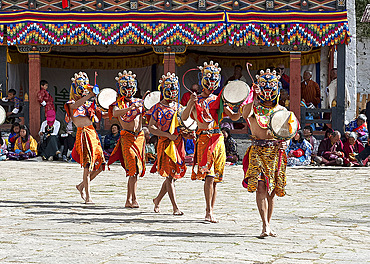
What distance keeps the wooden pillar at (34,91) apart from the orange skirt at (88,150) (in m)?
7.21

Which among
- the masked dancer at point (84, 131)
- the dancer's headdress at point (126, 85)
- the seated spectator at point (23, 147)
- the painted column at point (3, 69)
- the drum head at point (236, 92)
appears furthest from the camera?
the painted column at point (3, 69)

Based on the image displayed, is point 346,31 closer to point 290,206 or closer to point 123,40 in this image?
point 123,40

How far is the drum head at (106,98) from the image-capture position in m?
7.64

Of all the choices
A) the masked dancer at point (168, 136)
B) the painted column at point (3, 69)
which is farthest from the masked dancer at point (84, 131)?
the painted column at point (3, 69)

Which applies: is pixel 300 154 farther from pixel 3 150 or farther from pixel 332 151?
pixel 3 150

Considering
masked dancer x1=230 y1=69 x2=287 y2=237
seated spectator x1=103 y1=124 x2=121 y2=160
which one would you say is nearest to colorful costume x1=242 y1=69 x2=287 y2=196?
masked dancer x1=230 y1=69 x2=287 y2=237

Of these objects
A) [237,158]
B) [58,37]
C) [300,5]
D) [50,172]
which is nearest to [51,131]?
[58,37]

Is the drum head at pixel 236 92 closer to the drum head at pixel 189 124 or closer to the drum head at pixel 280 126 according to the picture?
the drum head at pixel 280 126

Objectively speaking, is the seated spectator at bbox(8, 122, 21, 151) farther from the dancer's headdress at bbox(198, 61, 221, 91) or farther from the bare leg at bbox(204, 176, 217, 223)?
the bare leg at bbox(204, 176, 217, 223)

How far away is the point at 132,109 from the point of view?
24.6 ft

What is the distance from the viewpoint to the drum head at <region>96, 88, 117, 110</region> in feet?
25.1

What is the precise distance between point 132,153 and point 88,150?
0.72m

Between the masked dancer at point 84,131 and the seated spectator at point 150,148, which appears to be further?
the seated spectator at point 150,148

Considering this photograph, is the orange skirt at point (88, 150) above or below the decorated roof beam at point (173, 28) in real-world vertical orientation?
below
